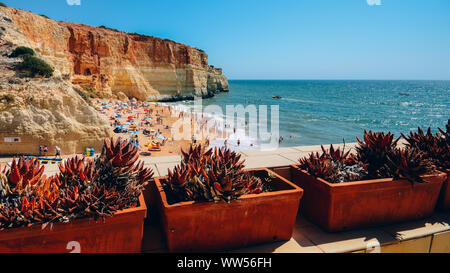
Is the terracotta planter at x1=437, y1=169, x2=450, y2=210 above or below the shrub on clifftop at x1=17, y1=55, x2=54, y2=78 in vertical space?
below

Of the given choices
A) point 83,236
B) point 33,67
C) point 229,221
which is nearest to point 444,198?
point 229,221

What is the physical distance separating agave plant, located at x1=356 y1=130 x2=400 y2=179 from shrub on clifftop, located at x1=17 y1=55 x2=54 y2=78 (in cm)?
2152

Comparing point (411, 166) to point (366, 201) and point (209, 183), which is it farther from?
point (209, 183)

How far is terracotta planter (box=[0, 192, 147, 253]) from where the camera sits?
1768 mm

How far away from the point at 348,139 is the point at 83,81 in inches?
1551

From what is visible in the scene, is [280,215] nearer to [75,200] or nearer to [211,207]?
[211,207]

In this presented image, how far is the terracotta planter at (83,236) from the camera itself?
1.77m

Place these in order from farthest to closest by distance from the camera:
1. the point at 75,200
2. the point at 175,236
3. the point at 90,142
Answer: the point at 90,142 → the point at 175,236 → the point at 75,200

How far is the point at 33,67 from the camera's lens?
18594 millimetres

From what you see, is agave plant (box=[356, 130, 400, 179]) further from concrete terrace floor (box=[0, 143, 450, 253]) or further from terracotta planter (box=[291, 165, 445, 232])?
concrete terrace floor (box=[0, 143, 450, 253])

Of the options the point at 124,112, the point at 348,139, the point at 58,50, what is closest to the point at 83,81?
the point at 58,50

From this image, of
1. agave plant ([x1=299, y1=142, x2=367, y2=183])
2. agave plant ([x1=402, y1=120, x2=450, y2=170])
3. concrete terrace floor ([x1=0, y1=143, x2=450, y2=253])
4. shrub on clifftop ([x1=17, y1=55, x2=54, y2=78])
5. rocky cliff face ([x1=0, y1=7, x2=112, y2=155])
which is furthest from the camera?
shrub on clifftop ([x1=17, y1=55, x2=54, y2=78])

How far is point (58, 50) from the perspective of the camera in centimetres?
3897

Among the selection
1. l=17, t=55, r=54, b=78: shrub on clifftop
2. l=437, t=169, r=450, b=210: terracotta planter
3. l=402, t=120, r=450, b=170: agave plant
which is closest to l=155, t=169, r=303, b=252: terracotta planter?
l=402, t=120, r=450, b=170: agave plant
